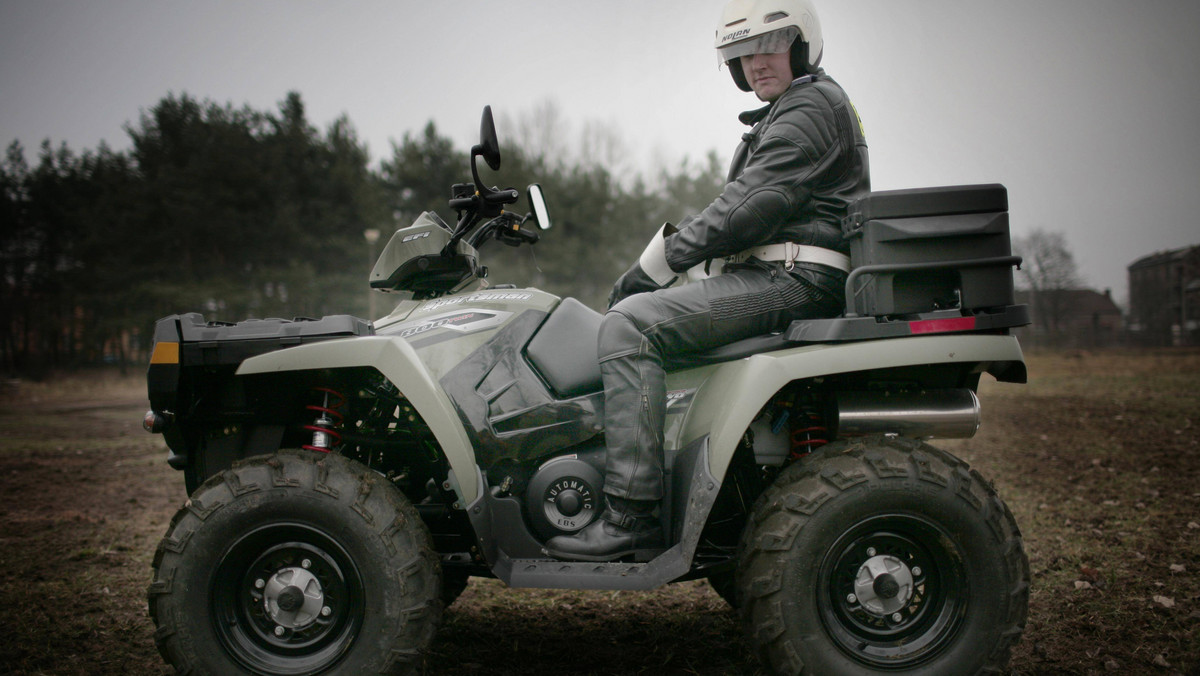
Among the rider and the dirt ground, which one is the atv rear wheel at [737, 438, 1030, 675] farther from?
the dirt ground

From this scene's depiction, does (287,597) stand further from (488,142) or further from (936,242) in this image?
(936,242)

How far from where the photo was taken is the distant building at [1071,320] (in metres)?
17.6

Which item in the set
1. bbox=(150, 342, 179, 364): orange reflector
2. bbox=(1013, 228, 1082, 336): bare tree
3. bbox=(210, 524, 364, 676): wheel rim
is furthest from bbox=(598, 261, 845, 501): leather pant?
bbox=(1013, 228, 1082, 336): bare tree

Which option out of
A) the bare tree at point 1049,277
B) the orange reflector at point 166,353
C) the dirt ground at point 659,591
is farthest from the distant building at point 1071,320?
the orange reflector at point 166,353

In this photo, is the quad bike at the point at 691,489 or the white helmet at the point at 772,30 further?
the white helmet at the point at 772,30

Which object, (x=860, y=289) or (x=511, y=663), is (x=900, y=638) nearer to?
(x=860, y=289)

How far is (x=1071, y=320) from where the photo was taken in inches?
773

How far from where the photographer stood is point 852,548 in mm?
2586

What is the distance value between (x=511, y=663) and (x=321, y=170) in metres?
29.0

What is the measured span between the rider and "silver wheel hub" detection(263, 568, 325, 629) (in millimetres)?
845

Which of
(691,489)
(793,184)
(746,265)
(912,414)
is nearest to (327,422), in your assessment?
(691,489)

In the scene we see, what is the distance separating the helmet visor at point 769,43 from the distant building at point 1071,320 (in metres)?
17.0

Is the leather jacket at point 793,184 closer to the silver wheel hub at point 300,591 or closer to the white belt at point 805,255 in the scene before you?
the white belt at point 805,255

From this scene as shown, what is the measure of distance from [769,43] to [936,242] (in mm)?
1028
